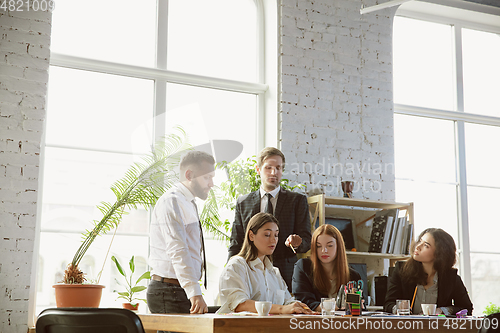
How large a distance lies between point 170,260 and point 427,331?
4.06 feet

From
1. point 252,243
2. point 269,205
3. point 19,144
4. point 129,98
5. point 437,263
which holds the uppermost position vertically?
point 129,98

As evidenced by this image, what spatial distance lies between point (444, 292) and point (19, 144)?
9.56 feet

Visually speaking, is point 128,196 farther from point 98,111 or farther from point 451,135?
point 451,135

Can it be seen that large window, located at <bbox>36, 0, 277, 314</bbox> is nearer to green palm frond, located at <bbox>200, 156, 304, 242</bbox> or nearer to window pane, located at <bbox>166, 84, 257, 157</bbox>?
window pane, located at <bbox>166, 84, 257, 157</bbox>

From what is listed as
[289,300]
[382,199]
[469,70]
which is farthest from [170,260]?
[469,70]

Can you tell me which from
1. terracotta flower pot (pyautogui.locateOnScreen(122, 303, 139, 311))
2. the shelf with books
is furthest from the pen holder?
terracotta flower pot (pyautogui.locateOnScreen(122, 303, 139, 311))

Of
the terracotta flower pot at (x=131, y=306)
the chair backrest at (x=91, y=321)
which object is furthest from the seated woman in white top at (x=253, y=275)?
the terracotta flower pot at (x=131, y=306)

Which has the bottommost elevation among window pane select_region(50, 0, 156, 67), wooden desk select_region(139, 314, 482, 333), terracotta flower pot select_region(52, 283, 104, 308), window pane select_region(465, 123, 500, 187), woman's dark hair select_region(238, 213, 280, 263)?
terracotta flower pot select_region(52, 283, 104, 308)

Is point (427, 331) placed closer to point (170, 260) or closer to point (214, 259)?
point (170, 260)

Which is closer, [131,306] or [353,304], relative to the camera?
[353,304]

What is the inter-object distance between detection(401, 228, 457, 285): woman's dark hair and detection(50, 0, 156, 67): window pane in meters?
2.65

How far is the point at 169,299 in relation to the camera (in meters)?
2.71

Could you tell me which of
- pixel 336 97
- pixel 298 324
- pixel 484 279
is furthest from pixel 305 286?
pixel 484 279

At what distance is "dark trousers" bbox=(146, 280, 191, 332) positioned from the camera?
8.89 ft
